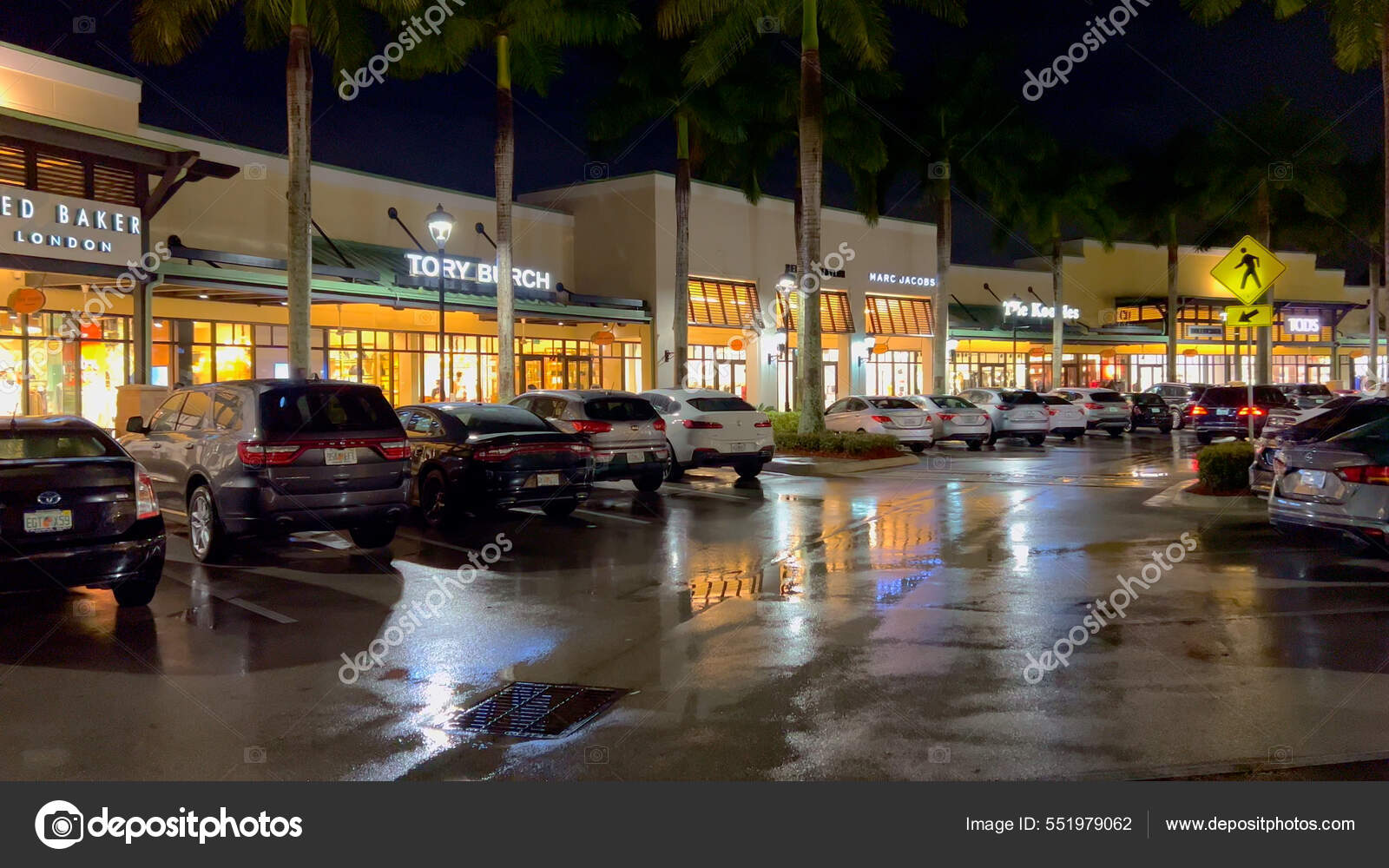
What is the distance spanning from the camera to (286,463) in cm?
1114

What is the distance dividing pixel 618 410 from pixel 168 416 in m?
6.38

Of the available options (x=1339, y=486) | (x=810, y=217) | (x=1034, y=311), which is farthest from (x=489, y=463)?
(x=1034, y=311)

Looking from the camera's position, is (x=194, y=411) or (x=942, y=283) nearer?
(x=194, y=411)

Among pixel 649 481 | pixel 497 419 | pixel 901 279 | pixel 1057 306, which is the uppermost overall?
pixel 901 279

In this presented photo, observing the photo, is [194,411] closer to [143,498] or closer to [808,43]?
[143,498]

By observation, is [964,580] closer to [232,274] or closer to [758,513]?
[758,513]

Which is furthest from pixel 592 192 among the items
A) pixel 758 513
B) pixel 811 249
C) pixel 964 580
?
pixel 964 580

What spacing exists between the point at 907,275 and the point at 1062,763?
150 feet

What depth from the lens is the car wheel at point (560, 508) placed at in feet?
49.1

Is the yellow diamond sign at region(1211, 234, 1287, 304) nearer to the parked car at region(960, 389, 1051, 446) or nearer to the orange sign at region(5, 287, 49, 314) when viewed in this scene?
the parked car at region(960, 389, 1051, 446)

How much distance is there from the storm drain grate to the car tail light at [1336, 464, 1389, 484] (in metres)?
7.43

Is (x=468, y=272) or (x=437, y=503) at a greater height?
(x=468, y=272)

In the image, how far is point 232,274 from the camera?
24.4m

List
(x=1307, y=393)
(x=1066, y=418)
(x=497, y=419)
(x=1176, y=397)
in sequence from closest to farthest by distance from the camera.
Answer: (x=497, y=419), (x=1066, y=418), (x=1307, y=393), (x=1176, y=397)
